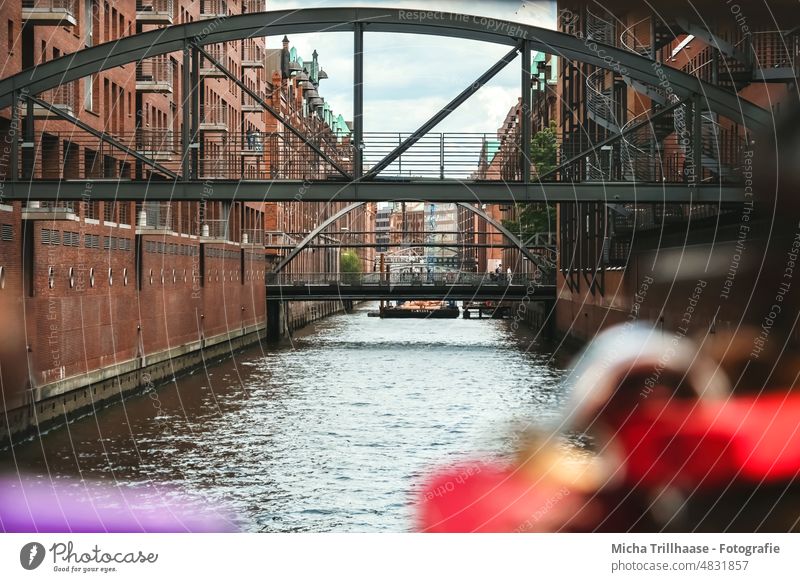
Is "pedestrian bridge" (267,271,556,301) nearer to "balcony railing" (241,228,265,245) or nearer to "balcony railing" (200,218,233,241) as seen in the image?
"balcony railing" (241,228,265,245)

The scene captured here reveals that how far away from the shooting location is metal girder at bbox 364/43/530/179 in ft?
70.4

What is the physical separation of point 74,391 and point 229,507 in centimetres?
1308

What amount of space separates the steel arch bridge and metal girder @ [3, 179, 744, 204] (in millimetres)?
21

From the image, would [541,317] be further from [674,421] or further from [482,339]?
[674,421]

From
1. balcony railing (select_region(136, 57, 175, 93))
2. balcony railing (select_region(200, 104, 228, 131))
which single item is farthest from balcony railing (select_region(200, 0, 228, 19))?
balcony railing (select_region(136, 57, 175, 93))

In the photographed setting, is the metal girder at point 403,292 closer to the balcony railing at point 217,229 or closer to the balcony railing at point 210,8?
the balcony railing at point 217,229

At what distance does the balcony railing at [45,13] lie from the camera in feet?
104

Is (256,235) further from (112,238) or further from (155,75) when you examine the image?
(112,238)

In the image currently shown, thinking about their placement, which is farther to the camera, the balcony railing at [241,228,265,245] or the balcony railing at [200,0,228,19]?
the balcony railing at [241,228,265,245]

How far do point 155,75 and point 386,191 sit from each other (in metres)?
26.2

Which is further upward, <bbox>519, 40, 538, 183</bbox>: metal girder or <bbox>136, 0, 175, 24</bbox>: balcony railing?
<bbox>136, 0, 175, 24</bbox>: balcony railing

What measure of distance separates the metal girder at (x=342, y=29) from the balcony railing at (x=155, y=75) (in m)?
22.8

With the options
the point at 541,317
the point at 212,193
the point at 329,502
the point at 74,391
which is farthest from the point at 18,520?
the point at 541,317

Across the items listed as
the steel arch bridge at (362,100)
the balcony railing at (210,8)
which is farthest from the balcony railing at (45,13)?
the balcony railing at (210,8)
